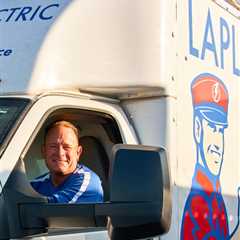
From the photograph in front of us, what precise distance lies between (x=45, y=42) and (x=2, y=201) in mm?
1246

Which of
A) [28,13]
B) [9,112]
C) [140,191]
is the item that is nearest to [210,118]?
[28,13]

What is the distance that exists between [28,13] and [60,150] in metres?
0.94

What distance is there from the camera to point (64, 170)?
323 centimetres

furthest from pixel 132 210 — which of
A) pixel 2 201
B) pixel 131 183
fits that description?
pixel 2 201

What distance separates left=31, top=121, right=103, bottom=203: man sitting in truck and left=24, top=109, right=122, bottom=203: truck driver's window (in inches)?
0.4

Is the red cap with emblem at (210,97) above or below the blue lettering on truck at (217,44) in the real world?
below

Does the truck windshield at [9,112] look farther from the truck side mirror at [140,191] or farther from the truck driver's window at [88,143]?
the truck side mirror at [140,191]

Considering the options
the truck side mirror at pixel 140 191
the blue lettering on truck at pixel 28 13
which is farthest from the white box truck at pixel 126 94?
the truck side mirror at pixel 140 191

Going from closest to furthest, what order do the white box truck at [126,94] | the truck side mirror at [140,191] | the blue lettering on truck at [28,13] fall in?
the truck side mirror at [140,191] → the white box truck at [126,94] → the blue lettering on truck at [28,13]

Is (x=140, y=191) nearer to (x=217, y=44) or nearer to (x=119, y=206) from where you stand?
(x=119, y=206)

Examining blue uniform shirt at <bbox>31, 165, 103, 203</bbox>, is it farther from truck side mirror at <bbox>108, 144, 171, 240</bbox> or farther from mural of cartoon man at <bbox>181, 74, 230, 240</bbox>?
mural of cartoon man at <bbox>181, 74, 230, 240</bbox>

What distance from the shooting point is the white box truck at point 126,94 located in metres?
3.08

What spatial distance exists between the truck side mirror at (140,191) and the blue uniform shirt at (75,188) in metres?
0.70

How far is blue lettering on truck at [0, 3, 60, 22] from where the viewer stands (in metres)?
3.70
